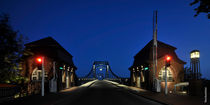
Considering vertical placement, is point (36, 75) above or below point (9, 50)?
below

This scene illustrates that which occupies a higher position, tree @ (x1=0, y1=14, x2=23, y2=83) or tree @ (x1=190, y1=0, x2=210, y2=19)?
tree @ (x1=190, y1=0, x2=210, y2=19)

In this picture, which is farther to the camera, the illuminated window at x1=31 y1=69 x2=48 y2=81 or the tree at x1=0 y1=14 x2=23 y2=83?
the illuminated window at x1=31 y1=69 x2=48 y2=81

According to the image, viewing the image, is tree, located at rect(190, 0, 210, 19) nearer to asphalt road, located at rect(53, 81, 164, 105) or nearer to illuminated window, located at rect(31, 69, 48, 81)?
asphalt road, located at rect(53, 81, 164, 105)

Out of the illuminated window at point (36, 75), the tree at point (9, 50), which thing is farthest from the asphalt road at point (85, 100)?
the illuminated window at point (36, 75)

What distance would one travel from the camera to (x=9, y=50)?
40.2 feet

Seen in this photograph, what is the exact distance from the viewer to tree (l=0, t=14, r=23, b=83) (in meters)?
12.0

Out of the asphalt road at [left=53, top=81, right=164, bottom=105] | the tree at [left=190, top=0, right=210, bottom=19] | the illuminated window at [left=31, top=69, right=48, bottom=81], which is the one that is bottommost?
the asphalt road at [left=53, top=81, right=164, bottom=105]

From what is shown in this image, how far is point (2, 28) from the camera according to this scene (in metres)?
12.2

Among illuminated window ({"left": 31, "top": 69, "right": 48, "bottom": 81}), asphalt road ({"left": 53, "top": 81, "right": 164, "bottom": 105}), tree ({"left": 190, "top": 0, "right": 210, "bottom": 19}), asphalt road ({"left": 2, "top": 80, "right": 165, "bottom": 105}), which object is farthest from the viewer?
illuminated window ({"left": 31, "top": 69, "right": 48, "bottom": 81})

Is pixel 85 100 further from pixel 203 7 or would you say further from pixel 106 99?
pixel 203 7

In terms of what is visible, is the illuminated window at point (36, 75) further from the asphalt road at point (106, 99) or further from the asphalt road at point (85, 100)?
the asphalt road at point (106, 99)

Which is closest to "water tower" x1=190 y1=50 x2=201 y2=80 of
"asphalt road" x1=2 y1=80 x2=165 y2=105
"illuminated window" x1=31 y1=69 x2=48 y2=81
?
"asphalt road" x1=2 y1=80 x2=165 y2=105

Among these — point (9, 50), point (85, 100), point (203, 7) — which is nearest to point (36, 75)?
point (85, 100)

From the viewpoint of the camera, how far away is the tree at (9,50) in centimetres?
1202
